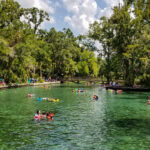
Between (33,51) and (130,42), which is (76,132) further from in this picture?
(33,51)

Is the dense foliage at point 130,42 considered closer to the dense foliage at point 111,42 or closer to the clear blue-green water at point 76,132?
the dense foliage at point 111,42

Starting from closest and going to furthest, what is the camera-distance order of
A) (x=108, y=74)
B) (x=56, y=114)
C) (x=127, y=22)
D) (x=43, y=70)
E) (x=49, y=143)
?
1. (x=49, y=143)
2. (x=56, y=114)
3. (x=127, y=22)
4. (x=108, y=74)
5. (x=43, y=70)

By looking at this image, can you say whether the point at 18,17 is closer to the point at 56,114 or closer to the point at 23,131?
the point at 56,114

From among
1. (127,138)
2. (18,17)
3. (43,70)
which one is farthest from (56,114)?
(43,70)

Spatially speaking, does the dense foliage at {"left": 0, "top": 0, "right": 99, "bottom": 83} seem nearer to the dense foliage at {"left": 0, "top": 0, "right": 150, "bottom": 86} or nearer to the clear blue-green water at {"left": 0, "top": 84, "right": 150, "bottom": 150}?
the dense foliage at {"left": 0, "top": 0, "right": 150, "bottom": 86}

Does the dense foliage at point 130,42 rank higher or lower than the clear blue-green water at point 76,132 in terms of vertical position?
higher

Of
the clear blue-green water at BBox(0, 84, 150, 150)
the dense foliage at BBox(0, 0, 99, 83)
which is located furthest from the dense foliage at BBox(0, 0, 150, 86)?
the clear blue-green water at BBox(0, 84, 150, 150)

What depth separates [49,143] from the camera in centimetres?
1551

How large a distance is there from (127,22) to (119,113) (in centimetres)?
3813

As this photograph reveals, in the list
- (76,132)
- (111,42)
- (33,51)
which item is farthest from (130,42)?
(76,132)

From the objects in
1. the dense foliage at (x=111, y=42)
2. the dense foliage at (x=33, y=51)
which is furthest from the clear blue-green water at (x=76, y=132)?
the dense foliage at (x=33, y=51)

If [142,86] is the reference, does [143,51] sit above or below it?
above

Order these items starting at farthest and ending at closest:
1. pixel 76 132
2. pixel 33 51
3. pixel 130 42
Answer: pixel 33 51, pixel 130 42, pixel 76 132

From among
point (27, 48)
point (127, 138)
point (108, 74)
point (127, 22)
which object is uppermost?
point (127, 22)
